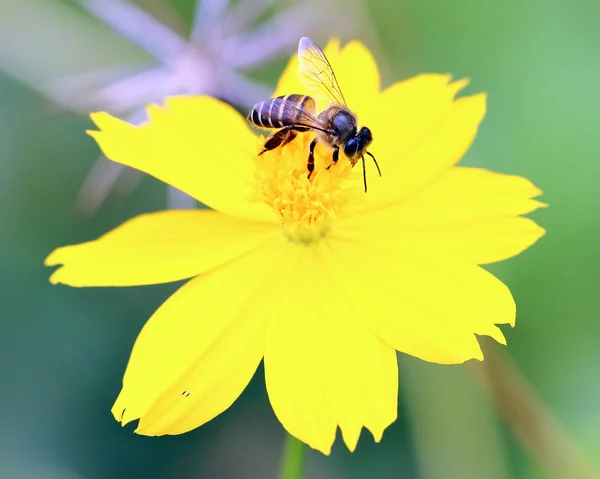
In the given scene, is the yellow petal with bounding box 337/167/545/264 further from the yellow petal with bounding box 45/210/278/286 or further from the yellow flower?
the yellow petal with bounding box 45/210/278/286

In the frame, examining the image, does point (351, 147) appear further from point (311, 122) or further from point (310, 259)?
point (310, 259)

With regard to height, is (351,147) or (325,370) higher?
(351,147)

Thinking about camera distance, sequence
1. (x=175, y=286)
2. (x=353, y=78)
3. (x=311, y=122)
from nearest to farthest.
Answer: (x=311, y=122) → (x=353, y=78) → (x=175, y=286)

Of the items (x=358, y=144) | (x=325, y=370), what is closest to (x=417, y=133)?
(x=358, y=144)

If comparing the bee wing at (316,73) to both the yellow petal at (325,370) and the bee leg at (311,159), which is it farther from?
the yellow petal at (325,370)

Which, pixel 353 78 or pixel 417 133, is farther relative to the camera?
pixel 353 78

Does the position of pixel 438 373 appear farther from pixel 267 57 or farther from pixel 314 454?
pixel 267 57
